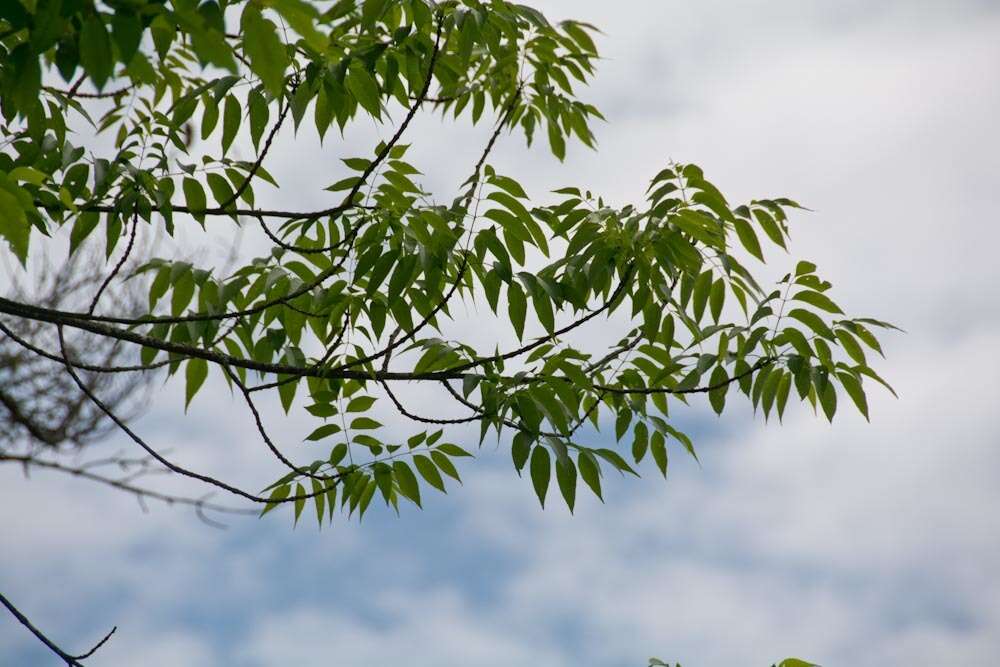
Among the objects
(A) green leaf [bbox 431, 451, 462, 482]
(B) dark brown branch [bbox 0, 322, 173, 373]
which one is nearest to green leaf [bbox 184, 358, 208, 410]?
(B) dark brown branch [bbox 0, 322, 173, 373]

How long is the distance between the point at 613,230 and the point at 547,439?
22.3 inches

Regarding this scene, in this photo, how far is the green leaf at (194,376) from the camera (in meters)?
2.90

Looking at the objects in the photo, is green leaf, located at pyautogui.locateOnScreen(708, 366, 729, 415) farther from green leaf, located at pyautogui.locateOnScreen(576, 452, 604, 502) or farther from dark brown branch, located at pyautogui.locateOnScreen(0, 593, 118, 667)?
dark brown branch, located at pyautogui.locateOnScreen(0, 593, 118, 667)

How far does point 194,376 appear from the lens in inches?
114

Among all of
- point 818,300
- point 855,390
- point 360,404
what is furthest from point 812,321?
point 360,404

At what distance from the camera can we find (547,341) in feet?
8.54

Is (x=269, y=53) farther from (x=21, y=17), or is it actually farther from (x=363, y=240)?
(x=363, y=240)

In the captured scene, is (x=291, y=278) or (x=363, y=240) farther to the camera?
(x=291, y=278)

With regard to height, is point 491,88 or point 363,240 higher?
point 491,88

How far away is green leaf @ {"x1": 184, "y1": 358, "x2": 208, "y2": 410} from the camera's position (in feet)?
9.50

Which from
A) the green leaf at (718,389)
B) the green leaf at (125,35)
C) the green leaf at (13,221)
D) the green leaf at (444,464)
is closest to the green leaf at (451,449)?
the green leaf at (444,464)

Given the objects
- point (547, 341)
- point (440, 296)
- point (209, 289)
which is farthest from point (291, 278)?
point (547, 341)

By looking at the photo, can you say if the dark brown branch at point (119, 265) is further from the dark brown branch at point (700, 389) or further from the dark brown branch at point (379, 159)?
the dark brown branch at point (700, 389)

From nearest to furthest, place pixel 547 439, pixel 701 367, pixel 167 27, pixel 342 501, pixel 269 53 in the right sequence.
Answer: pixel 269 53
pixel 167 27
pixel 547 439
pixel 701 367
pixel 342 501
